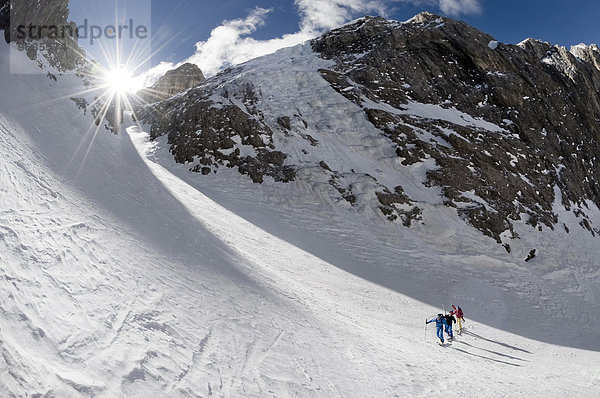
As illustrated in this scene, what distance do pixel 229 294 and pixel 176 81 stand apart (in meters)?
75.2

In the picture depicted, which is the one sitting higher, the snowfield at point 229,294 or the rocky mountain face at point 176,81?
the rocky mountain face at point 176,81

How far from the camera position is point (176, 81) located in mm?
73062

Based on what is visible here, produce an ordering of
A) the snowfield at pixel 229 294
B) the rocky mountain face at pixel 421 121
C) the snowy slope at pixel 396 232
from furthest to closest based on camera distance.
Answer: the rocky mountain face at pixel 421 121, the snowy slope at pixel 396 232, the snowfield at pixel 229 294

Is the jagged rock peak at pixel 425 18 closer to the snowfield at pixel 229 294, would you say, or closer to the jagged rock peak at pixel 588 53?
the jagged rock peak at pixel 588 53

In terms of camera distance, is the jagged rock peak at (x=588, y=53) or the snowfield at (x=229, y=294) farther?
the jagged rock peak at (x=588, y=53)

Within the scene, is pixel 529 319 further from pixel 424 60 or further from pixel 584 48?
pixel 584 48

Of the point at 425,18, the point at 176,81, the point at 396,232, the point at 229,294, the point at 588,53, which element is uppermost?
the point at 588,53

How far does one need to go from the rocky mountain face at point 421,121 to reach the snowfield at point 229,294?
15.3ft

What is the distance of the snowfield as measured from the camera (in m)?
4.30

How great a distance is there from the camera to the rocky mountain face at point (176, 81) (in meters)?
72.1

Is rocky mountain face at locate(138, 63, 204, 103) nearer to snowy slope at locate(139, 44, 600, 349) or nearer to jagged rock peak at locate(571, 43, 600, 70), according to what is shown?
snowy slope at locate(139, 44, 600, 349)

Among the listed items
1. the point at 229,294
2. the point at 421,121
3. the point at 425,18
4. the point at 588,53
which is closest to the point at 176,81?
the point at 425,18

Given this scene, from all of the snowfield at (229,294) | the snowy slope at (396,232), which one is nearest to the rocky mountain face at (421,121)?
the snowy slope at (396,232)

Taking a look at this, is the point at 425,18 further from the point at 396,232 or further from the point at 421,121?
→ the point at 396,232
